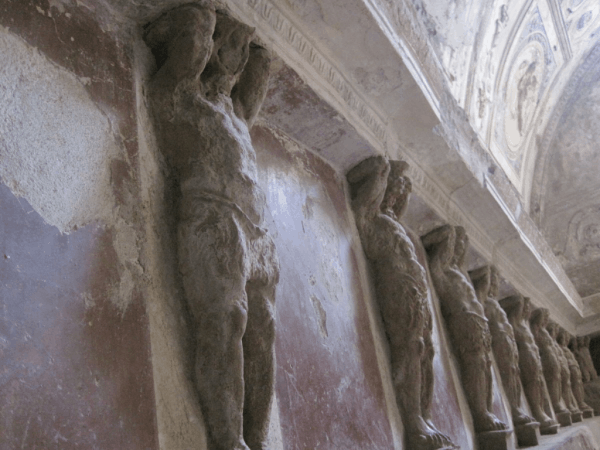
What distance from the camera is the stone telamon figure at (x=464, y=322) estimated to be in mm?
4379

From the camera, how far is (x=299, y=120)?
121 inches

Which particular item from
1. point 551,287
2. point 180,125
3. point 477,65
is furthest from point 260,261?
point 551,287

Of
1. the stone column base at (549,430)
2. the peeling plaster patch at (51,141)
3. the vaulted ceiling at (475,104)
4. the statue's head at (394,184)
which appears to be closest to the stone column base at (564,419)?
the stone column base at (549,430)

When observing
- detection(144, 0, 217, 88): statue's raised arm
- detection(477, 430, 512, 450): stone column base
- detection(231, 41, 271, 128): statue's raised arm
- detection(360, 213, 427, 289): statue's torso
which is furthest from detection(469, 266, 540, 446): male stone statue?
detection(144, 0, 217, 88): statue's raised arm

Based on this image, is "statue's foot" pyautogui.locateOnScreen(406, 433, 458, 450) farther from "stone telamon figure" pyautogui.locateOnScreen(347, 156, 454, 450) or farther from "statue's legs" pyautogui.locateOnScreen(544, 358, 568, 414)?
"statue's legs" pyautogui.locateOnScreen(544, 358, 568, 414)

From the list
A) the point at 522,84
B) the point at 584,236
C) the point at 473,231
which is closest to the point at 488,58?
the point at 522,84

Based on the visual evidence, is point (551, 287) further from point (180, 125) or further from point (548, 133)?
point (180, 125)

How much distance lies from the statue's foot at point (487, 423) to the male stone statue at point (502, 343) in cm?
107

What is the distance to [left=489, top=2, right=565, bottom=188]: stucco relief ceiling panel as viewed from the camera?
863cm

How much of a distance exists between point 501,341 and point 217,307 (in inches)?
178

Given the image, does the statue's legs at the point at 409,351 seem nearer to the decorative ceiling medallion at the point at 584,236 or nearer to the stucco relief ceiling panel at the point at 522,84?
the stucco relief ceiling panel at the point at 522,84

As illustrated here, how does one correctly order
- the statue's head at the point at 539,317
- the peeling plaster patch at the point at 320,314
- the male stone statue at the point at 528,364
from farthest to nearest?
the statue's head at the point at 539,317 < the male stone statue at the point at 528,364 < the peeling plaster patch at the point at 320,314

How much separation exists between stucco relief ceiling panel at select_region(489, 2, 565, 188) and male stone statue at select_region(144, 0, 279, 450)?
23.1 ft

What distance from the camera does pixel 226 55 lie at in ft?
7.52
